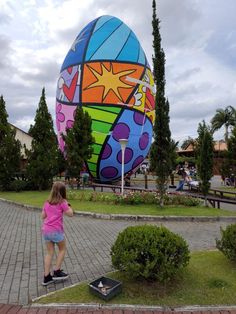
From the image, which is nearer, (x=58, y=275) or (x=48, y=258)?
(x=48, y=258)

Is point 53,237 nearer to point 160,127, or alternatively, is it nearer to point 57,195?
point 57,195

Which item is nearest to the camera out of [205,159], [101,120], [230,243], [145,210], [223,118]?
[230,243]

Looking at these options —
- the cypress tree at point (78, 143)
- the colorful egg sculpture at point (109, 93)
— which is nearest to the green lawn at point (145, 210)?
the cypress tree at point (78, 143)

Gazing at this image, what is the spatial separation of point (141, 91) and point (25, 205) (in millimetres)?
13861

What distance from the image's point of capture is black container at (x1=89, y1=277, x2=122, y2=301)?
15.7 feet

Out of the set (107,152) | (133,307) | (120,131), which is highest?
(120,131)

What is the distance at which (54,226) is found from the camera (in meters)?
5.56

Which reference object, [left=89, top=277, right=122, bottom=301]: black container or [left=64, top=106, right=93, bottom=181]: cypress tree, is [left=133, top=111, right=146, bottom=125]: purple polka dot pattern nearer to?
[left=64, top=106, right=93, bottom=181]: cypress tree

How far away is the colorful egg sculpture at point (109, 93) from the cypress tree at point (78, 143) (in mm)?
2629

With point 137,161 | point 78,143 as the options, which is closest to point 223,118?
point 137,161

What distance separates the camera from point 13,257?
7156 mm

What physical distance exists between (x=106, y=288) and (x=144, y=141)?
2200 cm

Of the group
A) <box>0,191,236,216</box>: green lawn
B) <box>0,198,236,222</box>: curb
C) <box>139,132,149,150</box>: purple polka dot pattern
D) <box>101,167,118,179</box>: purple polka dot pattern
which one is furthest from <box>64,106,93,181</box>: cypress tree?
<box>0,198,236,222</box>: curb

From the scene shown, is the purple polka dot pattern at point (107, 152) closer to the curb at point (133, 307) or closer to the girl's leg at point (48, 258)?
the girl's leg at point (48, 258)
